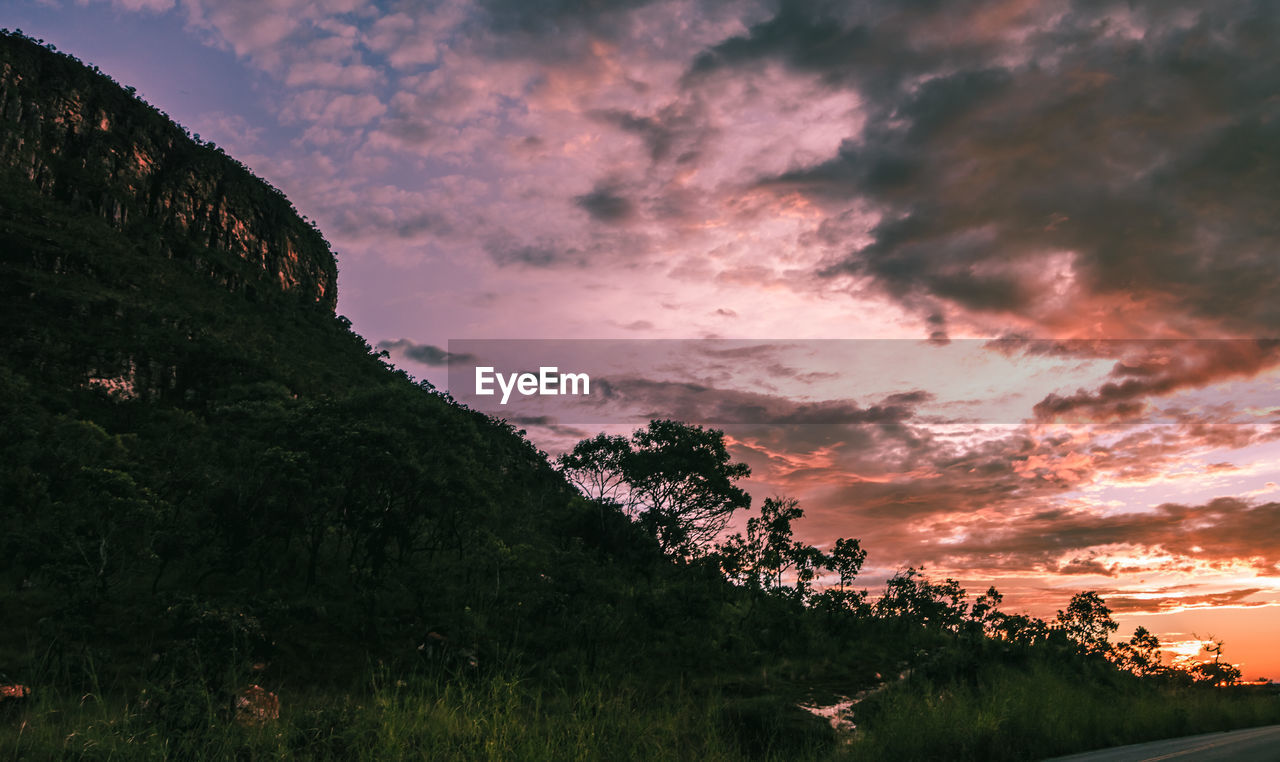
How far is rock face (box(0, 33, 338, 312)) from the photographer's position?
239 ft

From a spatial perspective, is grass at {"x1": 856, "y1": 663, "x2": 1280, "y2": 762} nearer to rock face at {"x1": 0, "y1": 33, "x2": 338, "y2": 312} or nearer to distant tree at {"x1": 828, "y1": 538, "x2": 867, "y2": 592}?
distant tree at {"x1": 828, "y1": 538, "x2": 867, "y2": 592}

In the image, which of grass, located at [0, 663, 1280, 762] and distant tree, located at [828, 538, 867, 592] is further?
distant tree, located at [828, 538, 867, 592]

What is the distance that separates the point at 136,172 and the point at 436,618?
83.8m

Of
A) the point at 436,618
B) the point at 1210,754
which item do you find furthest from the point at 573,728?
the point at 436,618

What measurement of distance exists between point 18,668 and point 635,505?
26.5 metres

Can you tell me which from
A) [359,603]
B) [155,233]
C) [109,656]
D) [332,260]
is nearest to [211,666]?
[109,656]

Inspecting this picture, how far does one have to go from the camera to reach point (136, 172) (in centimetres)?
8338

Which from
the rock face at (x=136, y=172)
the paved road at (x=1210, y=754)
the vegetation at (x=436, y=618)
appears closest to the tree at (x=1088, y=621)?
the vegetation at (x=436, y=618)

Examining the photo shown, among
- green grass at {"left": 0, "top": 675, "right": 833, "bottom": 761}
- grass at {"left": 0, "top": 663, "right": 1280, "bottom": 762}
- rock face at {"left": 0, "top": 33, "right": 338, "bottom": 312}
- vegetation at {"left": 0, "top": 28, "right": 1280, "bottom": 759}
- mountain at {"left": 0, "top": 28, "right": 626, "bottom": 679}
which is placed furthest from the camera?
rock face at {"left": 0, "top": 33, "right": 338, "bottom": 312}

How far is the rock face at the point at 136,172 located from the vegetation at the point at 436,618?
32.6m

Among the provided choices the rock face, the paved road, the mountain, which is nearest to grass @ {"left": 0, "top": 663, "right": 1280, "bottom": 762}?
the paved road

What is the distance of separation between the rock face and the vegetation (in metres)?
32.6

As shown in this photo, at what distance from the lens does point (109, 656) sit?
19.6m

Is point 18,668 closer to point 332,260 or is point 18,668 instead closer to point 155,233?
point 155,233
